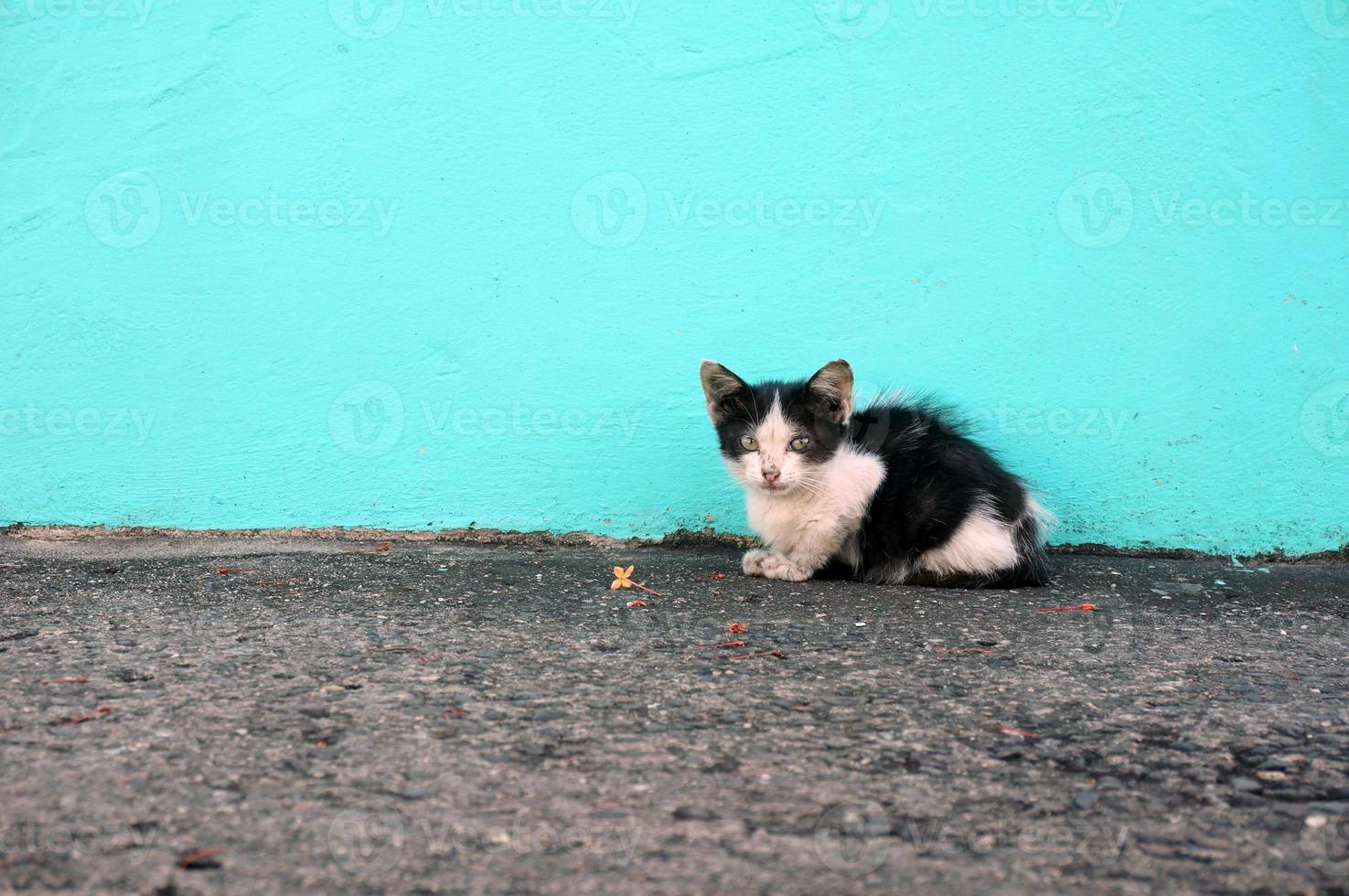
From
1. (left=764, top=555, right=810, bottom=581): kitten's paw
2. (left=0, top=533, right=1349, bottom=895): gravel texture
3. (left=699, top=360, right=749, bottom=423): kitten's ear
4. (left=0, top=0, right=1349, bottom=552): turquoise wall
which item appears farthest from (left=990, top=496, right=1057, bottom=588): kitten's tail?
(left=699, top=360, right=749, bottom=423): kitten's ear

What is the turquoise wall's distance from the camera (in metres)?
3.45

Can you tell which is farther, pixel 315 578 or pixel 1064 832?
pixel 315 578

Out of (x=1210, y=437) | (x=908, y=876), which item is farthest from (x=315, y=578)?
(x=1210, y=437)

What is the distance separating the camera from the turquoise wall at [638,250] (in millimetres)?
3449

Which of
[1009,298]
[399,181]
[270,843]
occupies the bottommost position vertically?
[270,843]

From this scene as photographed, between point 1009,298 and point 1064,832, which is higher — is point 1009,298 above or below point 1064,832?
above

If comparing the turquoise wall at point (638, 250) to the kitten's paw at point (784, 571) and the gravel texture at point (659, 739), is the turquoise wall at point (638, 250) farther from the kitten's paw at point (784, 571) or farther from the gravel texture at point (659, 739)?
the gravel texture at point (659, 739)

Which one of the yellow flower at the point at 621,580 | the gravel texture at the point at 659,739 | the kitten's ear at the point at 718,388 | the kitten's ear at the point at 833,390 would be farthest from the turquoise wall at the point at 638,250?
the gravel texture at the point at 659,739

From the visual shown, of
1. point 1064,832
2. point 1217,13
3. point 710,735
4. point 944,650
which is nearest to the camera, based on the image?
point 1064,832

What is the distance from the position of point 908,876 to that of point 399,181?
3.02 m

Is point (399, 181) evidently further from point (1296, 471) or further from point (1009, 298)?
point (1296, 471)

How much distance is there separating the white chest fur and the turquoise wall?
444mm

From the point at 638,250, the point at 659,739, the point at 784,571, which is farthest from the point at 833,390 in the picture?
the point at 659,739

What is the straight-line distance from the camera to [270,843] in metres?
1.41
